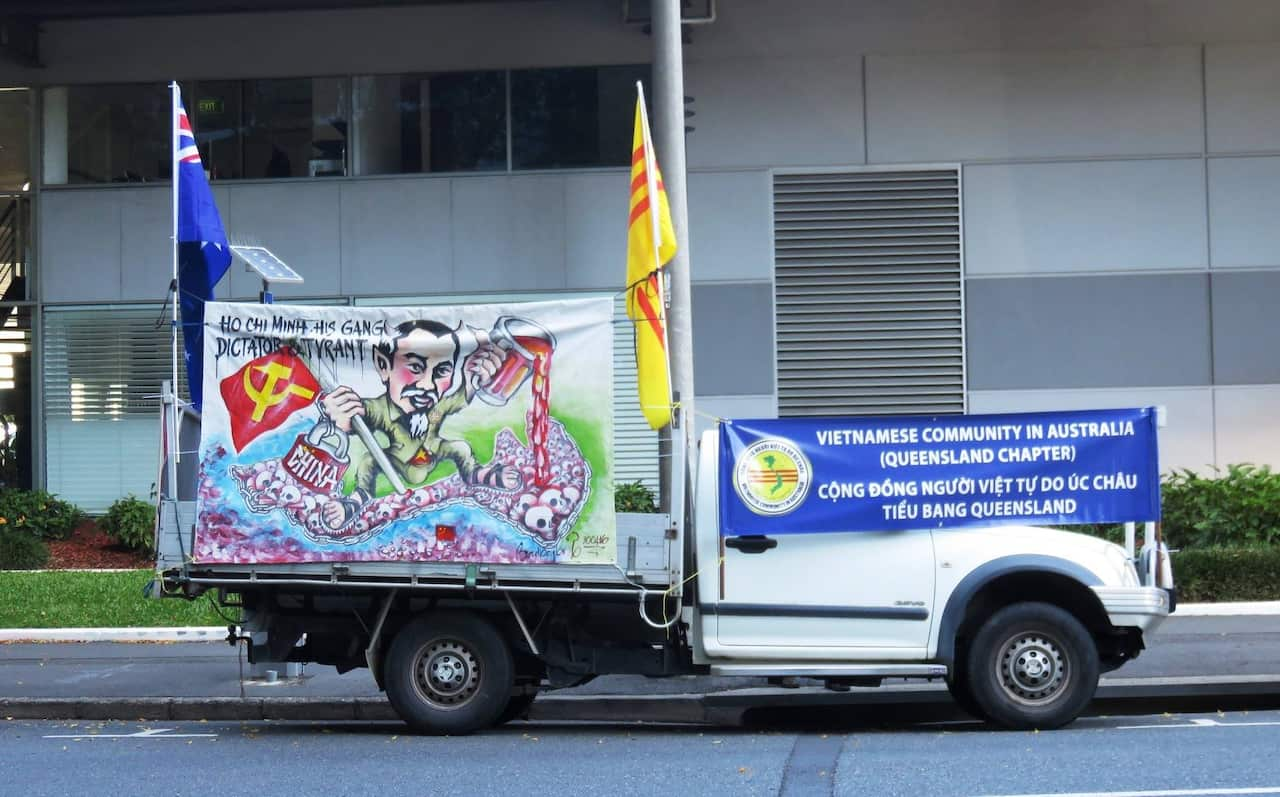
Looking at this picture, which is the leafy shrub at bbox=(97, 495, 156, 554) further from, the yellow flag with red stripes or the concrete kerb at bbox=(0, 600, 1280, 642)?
the yellow flag with red stripes

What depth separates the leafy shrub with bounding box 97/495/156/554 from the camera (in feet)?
60.2

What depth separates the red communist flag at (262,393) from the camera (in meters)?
9.52

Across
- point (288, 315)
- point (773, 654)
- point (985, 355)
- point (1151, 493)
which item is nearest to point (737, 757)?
point (773, 654)

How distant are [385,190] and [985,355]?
7852mm

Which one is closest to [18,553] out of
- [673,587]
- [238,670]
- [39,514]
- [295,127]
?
[39,514]

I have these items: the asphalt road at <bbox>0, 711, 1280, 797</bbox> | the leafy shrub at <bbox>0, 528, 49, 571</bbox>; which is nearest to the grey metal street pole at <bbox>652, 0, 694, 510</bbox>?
the asphalt road at <bbox>0, 711, 1280, 797</bbox>

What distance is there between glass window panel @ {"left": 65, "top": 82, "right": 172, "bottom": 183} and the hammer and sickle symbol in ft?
35.9

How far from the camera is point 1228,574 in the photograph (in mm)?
14625

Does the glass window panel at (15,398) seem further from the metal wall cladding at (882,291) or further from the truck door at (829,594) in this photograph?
the truck door at (829,594)

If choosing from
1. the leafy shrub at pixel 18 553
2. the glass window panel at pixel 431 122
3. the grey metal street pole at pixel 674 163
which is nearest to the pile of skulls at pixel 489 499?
the grey metal street pole at pixel 674 163

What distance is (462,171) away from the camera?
19.1 metres

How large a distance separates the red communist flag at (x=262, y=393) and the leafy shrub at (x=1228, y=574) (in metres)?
9.23

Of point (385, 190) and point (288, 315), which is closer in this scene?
point (288, 315)

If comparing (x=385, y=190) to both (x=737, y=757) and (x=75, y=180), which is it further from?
(x=737, y=757)
